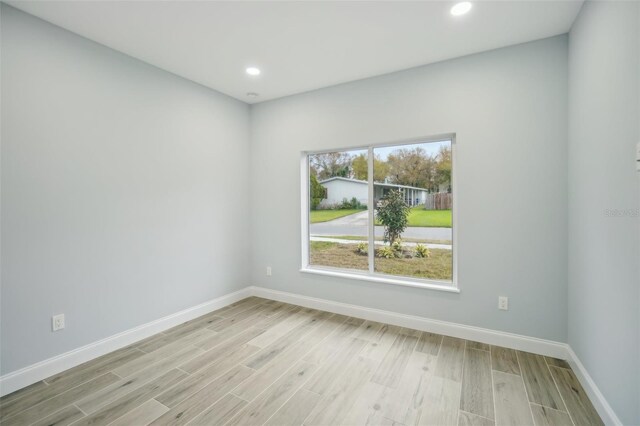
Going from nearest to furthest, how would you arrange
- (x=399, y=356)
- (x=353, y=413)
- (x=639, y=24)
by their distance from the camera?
(x=639, y=24) < (x=353, y=413) < (x=399, y=356)

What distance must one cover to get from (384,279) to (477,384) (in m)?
1.32

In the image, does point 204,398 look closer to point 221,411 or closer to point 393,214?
point 221,411

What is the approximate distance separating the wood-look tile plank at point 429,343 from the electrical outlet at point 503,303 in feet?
2.02

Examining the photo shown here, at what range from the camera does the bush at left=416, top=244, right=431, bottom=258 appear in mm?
3158

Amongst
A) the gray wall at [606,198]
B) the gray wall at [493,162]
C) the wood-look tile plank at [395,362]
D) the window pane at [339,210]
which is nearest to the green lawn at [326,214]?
the window pane at [339,210]

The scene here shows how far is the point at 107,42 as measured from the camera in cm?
251

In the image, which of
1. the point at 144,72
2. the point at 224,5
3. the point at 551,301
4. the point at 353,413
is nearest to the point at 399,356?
the point at 353,413

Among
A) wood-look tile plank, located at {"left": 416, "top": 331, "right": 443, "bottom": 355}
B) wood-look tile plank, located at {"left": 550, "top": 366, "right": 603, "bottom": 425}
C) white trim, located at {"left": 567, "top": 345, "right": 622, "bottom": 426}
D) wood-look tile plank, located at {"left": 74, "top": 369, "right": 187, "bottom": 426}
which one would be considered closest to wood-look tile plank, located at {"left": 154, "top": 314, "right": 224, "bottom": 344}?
wood-look tile plank, located at {"left": 74, "top": 369, "right": 187, "bottom": 426}

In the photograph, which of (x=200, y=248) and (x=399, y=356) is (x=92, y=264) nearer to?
(x=200, y=248)

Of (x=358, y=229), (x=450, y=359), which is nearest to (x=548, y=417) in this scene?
(x=450, y=359)

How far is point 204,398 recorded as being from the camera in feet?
6.46

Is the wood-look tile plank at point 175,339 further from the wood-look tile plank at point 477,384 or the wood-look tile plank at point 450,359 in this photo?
the wood-look tile plank at point 477,384

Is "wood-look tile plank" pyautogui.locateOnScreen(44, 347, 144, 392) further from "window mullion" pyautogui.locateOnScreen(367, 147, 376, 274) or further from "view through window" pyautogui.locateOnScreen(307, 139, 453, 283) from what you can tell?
"window mullion" pyautogui.locateOnScreen(367, 147, 376, 274)

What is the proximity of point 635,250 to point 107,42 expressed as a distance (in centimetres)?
392
